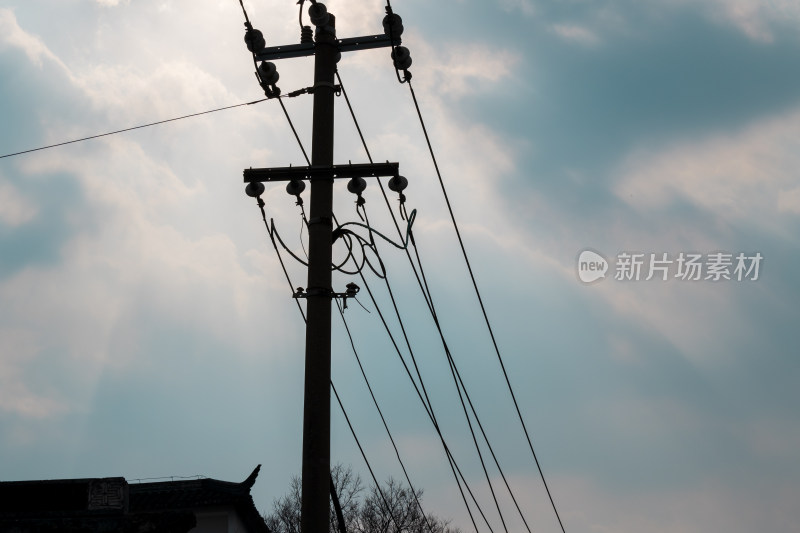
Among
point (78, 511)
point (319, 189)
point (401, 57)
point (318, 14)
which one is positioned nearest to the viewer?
point (78, 511)

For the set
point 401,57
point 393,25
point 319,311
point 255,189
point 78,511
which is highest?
point 393,25

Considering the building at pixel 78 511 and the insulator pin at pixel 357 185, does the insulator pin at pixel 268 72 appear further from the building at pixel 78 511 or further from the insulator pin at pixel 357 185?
the building at pixel 78 511

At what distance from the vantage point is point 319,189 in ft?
37.2

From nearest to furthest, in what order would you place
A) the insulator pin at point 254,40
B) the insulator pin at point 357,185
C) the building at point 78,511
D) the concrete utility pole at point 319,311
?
1. the building at point 78,511
2. the concrete utility pole at point 319,311
3. the insulator pin at point 357,185
4. the insulator pin at point 254,40

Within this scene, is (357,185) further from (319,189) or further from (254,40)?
(254,40)

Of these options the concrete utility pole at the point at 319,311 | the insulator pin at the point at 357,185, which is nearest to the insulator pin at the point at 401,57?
the concrete utility pole at the point at 319,311

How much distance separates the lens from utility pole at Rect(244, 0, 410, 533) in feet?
33.6

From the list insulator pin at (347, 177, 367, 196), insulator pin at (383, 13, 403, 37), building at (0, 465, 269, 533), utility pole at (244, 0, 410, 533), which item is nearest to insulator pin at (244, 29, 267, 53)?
utility pole at (244, 0, 410, 533)

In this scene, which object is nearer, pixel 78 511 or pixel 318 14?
pixel 78 511

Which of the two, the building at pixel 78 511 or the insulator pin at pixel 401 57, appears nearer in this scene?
the building at pixel 78 511

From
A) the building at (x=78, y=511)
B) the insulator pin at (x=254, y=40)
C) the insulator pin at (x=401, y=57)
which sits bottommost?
the building at (x=78, y=511)

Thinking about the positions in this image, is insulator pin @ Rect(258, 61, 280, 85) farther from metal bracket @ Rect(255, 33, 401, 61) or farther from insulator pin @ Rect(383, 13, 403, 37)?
insulator pin @ Rect(383, 13, 403, 37)

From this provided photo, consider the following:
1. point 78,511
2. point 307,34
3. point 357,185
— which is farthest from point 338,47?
point 78,511

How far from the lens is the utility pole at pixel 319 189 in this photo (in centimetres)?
1023
